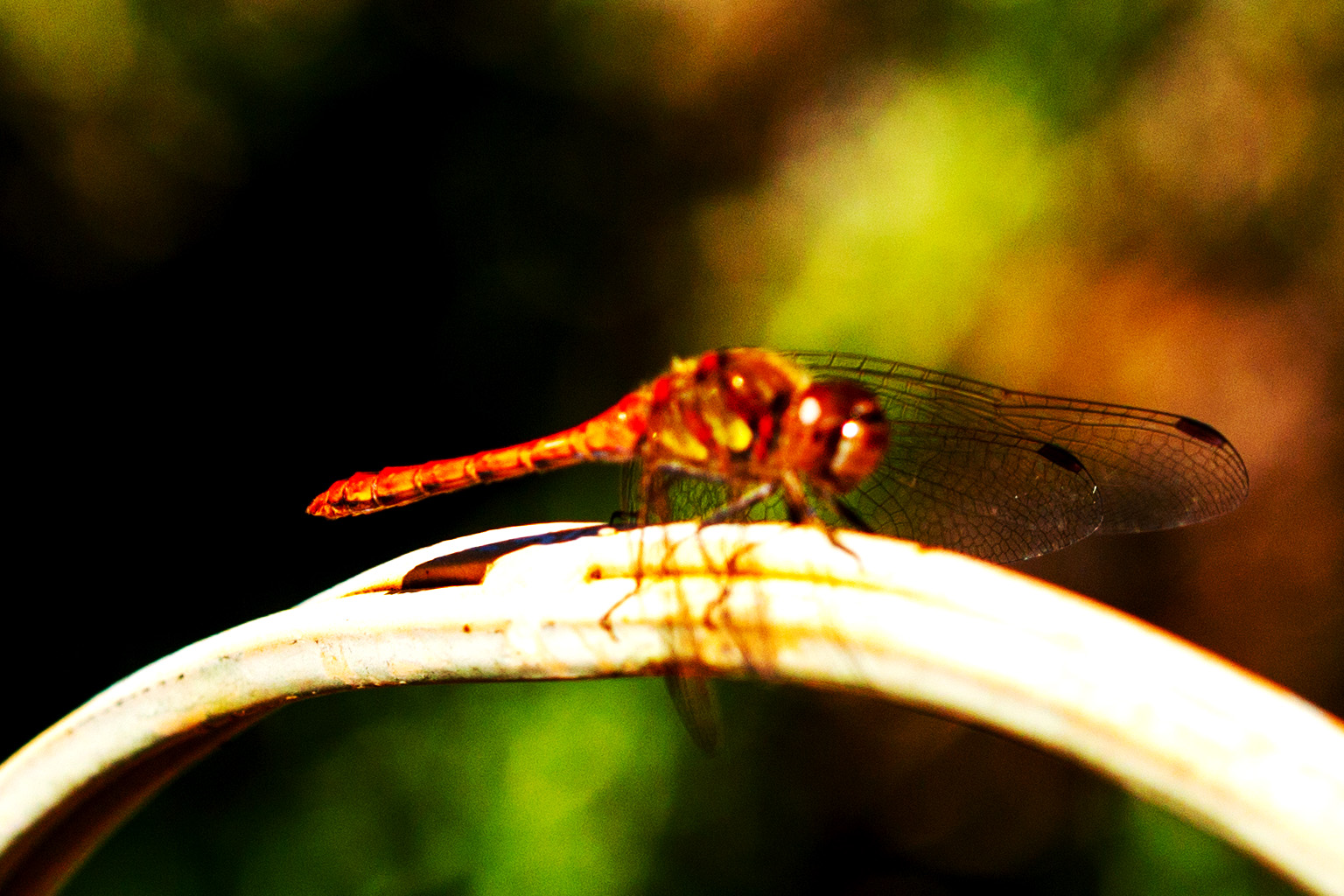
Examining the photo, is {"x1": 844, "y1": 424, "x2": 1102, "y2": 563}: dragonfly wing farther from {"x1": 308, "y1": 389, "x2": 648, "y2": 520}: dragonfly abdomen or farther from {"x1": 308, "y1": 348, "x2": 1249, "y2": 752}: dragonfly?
{"x1": 308, "y1": 389, "x2": 648, "y2": 520}: dragonfly abdomen

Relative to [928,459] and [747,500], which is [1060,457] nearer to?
[928,459]

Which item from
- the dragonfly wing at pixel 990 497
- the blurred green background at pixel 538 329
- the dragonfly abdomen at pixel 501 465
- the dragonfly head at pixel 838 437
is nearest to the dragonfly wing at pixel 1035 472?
the dragonfly wing at pixel 990 497

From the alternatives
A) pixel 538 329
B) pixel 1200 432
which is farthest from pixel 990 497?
pixel 538 329

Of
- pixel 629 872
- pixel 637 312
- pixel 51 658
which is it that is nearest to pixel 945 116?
pixel 637 312

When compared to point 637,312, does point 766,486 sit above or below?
below

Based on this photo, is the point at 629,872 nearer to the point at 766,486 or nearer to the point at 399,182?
the point at 766,486

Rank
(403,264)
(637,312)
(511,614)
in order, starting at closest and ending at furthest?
(511,614) < (403,264) < (637,312)

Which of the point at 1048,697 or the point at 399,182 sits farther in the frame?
the point at 399,182

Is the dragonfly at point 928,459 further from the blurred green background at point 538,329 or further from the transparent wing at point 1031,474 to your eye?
the blurred green background at point 538,329
